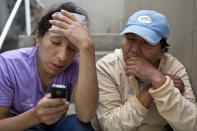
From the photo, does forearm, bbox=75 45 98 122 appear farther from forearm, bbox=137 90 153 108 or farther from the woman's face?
forearm, bbox=137 90 153 108

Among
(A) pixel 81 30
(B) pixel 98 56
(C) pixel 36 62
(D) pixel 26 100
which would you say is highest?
Result: (A) pixel 81 30

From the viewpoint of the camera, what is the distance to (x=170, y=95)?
105cm

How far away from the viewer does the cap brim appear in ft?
3.57

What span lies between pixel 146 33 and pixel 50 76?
1.63ft

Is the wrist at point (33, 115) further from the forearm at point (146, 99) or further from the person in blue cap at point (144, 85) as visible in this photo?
the forearm at point (146, 99)

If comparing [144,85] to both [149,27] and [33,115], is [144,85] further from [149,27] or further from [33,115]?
[33,115]

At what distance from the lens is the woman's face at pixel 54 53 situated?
99 centimetres

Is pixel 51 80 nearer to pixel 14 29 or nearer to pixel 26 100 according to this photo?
pixel 26 100

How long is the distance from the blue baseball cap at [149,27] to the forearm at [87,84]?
26 centimetres

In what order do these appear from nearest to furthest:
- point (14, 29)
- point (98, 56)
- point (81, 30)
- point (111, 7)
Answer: point (81, 30) < point (98, 56) < point (14, 29) < point (111, 7)

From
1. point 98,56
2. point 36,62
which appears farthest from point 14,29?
point 36,62

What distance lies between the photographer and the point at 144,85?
125 centimetres

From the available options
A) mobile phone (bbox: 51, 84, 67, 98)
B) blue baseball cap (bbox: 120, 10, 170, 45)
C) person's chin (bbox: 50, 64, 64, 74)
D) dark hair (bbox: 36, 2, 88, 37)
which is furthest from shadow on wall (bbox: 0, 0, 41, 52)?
mobile phone (bbox: 51, 84, 67, 98)

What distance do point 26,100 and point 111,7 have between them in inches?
113
